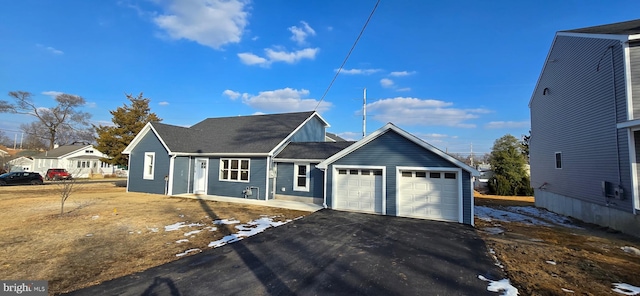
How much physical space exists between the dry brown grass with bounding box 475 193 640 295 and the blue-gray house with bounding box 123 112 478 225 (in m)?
2.40

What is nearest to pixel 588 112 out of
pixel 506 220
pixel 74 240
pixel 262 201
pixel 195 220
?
pixel 506 220

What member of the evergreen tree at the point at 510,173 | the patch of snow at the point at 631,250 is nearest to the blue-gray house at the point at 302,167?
the patch of snow at the point at 631,250

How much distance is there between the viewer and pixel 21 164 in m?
43.9

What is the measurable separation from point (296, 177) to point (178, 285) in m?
10.5

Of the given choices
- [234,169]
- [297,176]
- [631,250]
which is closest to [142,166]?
[234,169]

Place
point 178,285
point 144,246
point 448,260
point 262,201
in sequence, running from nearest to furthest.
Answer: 1. point 178,285
2. point 448,260
3. point 144,246
4. point 262,201

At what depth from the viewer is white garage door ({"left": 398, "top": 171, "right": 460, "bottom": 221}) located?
10.5m

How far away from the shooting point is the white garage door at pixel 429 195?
1049 centimetres

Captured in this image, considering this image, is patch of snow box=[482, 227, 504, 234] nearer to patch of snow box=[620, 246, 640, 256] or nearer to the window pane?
patch of snow box=[620, 246, 640, 256]

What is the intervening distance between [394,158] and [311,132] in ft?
31.2

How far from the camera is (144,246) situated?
6.78 meters

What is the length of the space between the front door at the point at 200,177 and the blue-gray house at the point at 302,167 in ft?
0.20

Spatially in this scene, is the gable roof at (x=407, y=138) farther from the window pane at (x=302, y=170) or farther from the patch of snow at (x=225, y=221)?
the patch of snow at (x=225, y=221)

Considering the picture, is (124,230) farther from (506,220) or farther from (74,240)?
(506,220)
